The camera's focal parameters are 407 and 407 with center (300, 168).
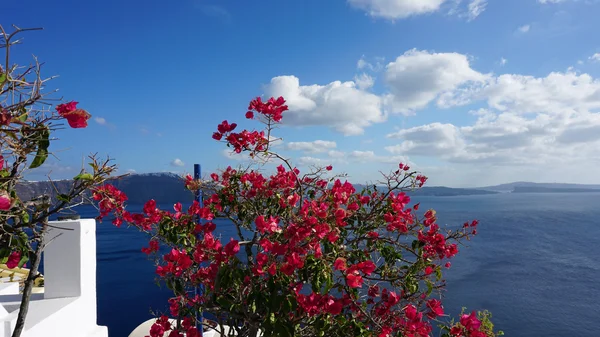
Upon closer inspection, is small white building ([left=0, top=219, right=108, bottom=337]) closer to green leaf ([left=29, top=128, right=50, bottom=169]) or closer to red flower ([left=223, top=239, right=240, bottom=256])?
red flower ([left=223, top=239, right=240, bottom=256])

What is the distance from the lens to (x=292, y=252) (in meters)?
1.85

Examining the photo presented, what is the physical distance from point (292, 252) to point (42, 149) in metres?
1.07

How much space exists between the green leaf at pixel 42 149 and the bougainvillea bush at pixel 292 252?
74 centimetres

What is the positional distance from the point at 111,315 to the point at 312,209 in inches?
745

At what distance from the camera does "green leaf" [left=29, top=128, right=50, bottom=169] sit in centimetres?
116

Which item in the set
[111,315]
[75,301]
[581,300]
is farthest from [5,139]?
[581,300]

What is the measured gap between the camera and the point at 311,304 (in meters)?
1.96

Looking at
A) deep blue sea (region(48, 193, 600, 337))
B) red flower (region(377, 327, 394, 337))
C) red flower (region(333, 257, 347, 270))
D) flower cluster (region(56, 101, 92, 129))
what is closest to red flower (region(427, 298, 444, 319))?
red flower (region(377, 327, 394, 337))

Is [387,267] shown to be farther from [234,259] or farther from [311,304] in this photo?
[234,259]

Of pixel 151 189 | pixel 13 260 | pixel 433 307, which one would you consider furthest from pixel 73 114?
pixel 151 189

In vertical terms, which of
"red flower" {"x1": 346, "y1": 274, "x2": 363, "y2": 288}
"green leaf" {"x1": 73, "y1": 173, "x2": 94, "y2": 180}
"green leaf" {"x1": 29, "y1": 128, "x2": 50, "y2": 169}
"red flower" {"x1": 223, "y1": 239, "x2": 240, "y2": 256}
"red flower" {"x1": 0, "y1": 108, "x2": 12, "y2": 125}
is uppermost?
"red flower" {"x1": 0, "y1": 108, "x2": 12, "y2": 125}

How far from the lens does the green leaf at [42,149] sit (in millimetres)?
1162

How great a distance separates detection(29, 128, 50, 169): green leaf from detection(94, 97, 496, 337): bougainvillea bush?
2.43 feet

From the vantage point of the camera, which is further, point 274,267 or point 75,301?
point 75,301
